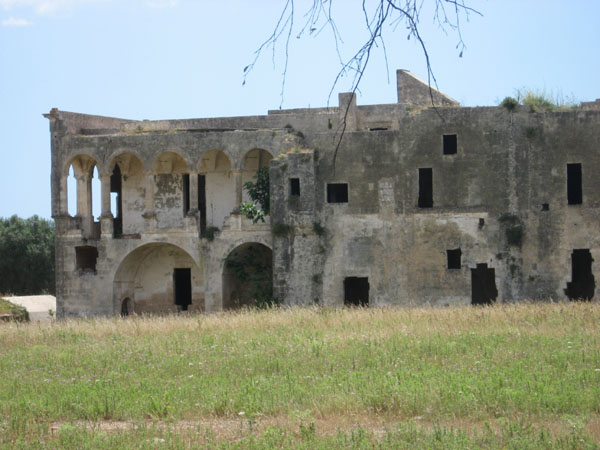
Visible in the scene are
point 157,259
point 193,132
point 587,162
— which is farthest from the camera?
point 157,259

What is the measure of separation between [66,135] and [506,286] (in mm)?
18305

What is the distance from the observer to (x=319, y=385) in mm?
13086

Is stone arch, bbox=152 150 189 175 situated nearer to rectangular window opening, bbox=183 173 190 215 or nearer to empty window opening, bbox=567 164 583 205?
rectangular window opening, bbox=183 173 190 215

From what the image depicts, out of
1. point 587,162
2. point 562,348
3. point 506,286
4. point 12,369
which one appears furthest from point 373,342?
point 587,162

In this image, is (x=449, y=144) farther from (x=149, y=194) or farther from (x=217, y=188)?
(x=149, y=194)

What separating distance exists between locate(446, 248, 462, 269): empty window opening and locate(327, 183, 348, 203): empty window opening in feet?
13.5

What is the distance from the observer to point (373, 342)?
16.9 metres

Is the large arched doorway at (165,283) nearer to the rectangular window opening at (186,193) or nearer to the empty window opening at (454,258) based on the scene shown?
the rectangular window opening at (186,193)

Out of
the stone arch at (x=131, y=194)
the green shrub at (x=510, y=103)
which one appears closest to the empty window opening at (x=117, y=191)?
the stone arch at (x=131, y=194)

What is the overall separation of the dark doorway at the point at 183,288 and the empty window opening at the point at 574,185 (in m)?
15.6

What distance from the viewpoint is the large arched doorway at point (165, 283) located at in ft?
113

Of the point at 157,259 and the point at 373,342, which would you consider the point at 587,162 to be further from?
the point at 157,259

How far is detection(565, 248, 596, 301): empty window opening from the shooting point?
27.7 metres

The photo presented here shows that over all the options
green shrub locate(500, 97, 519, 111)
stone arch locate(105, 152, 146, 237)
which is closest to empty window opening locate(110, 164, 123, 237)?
stone arch locate(105, 152, 146, 237)
